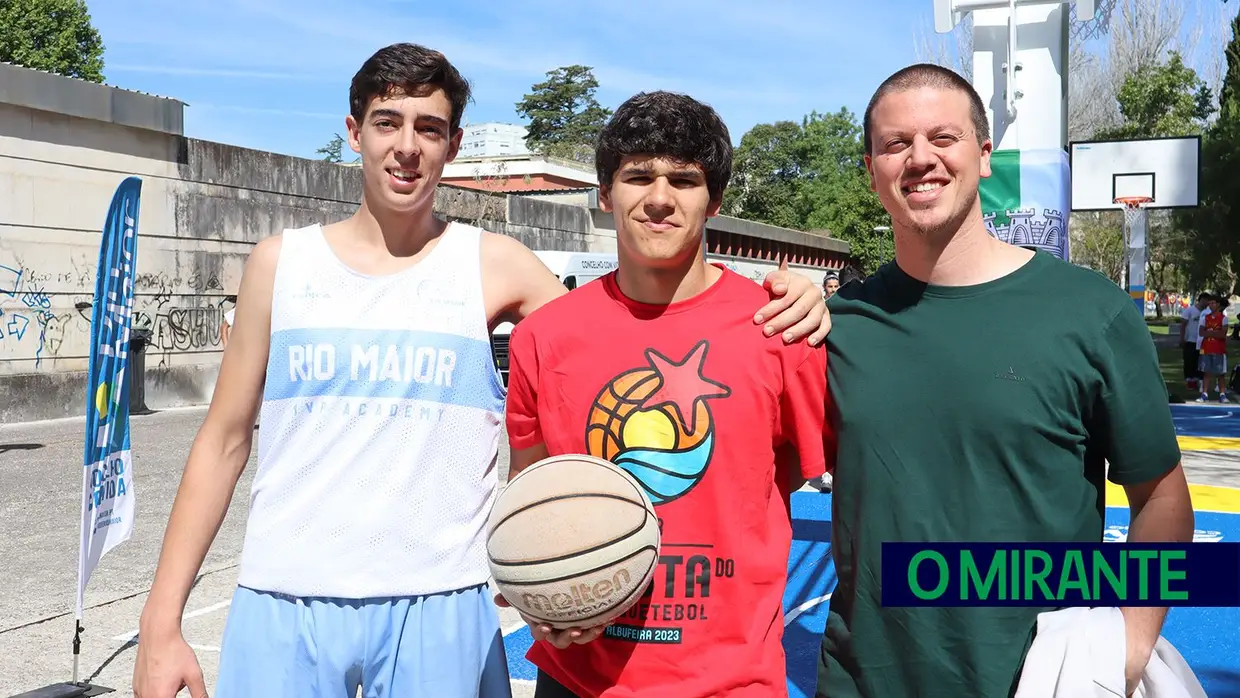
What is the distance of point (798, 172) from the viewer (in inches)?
3132

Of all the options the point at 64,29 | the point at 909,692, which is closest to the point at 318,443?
the point at 909,692

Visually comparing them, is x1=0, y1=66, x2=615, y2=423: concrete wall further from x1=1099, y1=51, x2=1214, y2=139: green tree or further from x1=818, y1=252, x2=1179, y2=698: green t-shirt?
x1=1099, y1=51, x2=1214, y2=139: green tree

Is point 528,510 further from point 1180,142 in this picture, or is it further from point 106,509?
point 1180,142

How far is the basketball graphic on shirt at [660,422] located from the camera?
91.4 inches

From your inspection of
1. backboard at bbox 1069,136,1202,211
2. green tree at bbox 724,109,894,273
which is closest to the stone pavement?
backboard at bbox 1069,136,1202,211

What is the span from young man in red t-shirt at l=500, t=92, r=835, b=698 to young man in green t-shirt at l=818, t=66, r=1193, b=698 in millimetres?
151

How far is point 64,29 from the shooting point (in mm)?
42844

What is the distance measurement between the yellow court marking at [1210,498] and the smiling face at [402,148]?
8.12m

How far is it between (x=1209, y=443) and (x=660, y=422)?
45.0 ft

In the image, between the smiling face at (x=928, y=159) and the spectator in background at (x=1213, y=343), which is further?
the spectator in background at (x=1213, y=343)

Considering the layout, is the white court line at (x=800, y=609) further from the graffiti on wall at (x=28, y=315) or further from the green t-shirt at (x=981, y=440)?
the graffiti on wall at (x=28, y=315)

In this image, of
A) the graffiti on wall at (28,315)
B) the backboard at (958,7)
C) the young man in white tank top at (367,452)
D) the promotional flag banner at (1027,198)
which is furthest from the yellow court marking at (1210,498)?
the graffiti on wall at (28,315)

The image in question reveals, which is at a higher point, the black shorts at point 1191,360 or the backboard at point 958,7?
the backboard at point 958,7

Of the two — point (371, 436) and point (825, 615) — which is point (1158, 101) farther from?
point (371, 436)
